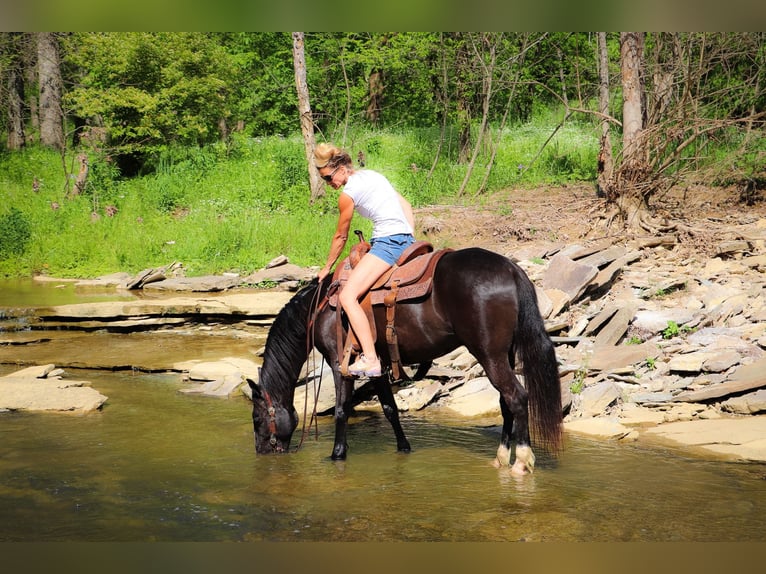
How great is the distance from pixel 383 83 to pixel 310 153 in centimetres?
→ 1027

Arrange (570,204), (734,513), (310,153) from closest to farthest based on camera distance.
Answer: (734,513)
(570,204)
(310,153)

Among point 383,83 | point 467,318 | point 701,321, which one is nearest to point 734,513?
point 467,318

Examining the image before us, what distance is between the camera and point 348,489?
5.36 meters

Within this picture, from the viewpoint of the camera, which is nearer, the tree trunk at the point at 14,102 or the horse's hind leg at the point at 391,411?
the horse's hind leg at the point at 391,411

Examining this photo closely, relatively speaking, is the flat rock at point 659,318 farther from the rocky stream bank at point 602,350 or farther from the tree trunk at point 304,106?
the tree trunk at point 304,106

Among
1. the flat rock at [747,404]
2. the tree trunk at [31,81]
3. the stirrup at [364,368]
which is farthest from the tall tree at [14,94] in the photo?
the flat rock at [747,404]

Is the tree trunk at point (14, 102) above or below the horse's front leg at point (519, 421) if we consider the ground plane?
above

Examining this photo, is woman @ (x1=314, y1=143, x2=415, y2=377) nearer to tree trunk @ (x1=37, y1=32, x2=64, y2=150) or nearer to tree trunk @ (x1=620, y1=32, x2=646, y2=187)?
tree trunk @ (x1=620, y1=32, x2=646, y2=187)

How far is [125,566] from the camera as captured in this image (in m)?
2.20

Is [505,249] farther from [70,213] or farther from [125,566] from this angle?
[70,213]

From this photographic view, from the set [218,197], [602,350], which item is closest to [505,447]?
[602,350]

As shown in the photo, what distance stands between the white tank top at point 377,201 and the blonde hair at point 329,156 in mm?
169

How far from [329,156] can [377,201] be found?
534 millimetres

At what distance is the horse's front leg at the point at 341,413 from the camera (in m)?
6.17
